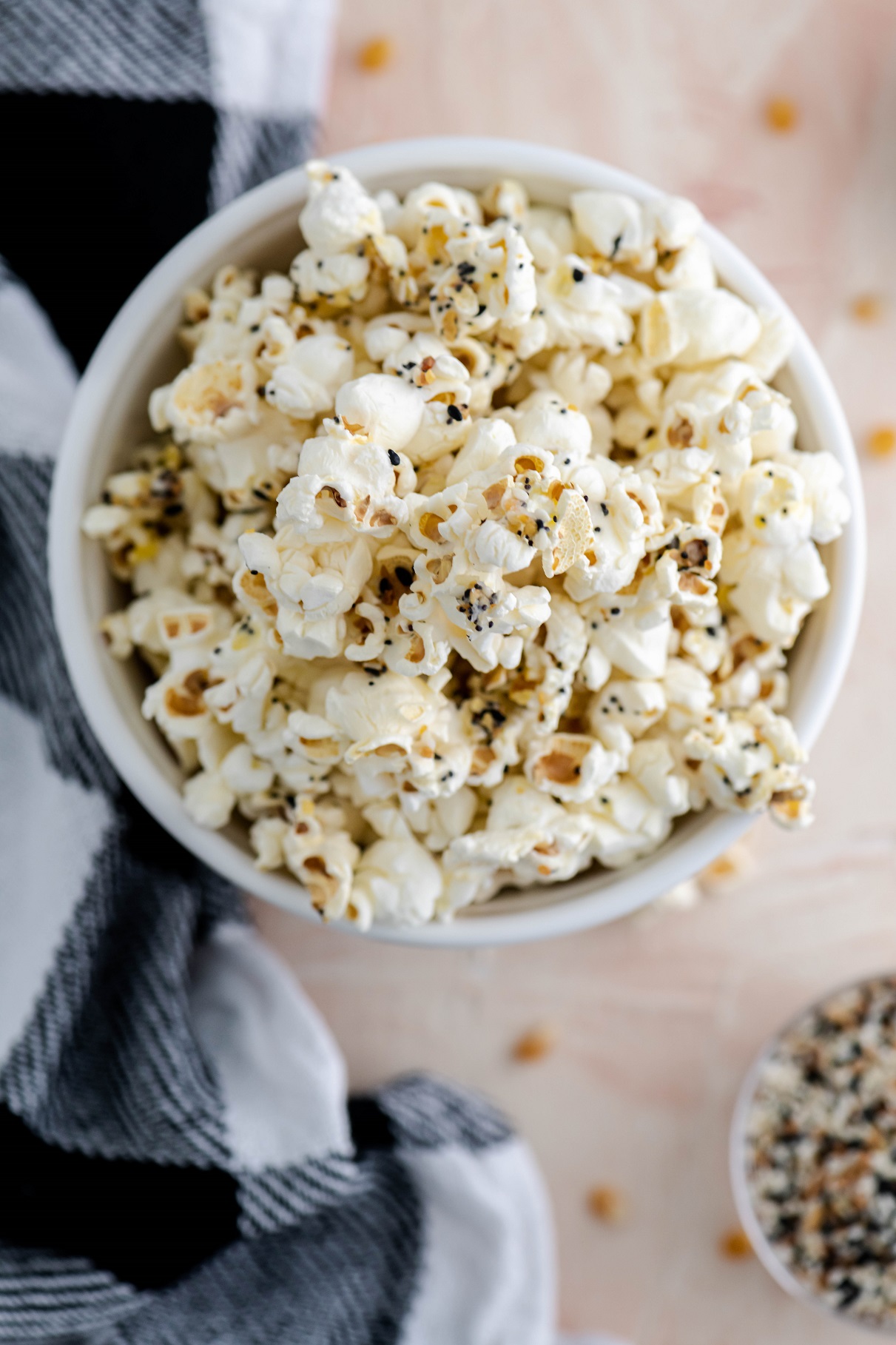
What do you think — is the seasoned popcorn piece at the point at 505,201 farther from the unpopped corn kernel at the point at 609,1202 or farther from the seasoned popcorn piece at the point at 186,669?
the unpopped corn kernel at the point at 609,1202

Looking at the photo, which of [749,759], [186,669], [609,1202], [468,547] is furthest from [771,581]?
[609,1202]

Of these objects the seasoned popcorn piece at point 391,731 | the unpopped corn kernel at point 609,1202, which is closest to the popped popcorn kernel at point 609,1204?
the unpopped corn kernel at point 609,1202

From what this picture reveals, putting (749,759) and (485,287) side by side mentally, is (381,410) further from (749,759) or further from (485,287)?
(749,759)

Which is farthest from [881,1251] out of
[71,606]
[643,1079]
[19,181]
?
[19,181]

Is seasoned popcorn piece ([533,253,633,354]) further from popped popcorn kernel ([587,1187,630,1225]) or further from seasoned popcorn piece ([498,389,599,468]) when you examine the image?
popped popcorn kernel ([587,1187,630,1225])

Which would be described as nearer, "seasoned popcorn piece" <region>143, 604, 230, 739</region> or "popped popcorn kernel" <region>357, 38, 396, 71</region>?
"seasoned popcorn piece" <region>143, 604, 230, 739</region>

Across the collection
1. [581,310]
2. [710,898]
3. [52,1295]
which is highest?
[581,310]

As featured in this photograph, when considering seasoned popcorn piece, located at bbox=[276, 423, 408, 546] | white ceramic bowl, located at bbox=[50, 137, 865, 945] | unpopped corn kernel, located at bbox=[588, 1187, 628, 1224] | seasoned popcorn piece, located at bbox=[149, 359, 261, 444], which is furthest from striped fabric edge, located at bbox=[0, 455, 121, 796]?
unpopped corn kernel, located at bbox=[588, 1187, 628, 1224]
